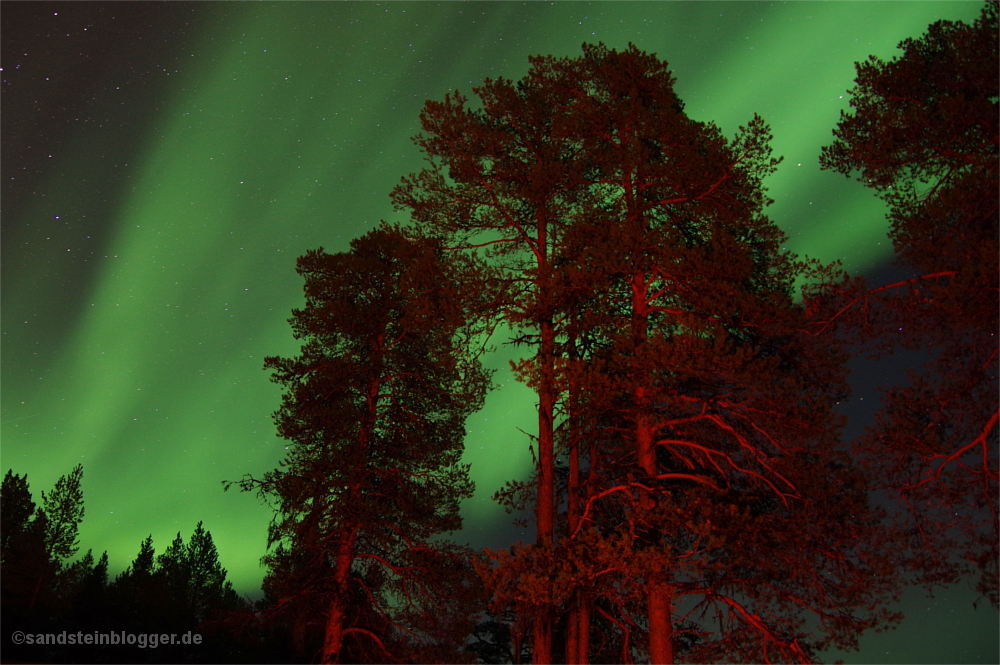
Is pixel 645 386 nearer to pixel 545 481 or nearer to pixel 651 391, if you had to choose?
pixel 651 391

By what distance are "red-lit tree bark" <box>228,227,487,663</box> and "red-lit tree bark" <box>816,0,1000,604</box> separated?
689cm

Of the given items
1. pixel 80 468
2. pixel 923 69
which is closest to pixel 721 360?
pixel 923 69

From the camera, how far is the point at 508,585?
10.1 m

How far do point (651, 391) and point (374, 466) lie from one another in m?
7.03

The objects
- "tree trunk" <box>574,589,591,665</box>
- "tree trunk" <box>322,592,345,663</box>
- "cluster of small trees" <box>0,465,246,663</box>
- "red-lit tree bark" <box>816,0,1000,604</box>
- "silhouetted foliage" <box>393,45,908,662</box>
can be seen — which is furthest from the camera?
"cluster of small trees" <box>0,465,246,663</box>

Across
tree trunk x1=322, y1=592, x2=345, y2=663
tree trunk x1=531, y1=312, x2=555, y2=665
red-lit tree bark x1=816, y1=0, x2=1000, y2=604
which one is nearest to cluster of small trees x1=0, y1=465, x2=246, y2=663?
tree trunk x1=322, y1=592, x2=345, y2=663

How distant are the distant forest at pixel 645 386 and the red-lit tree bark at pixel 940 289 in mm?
38

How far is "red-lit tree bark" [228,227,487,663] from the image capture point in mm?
14117

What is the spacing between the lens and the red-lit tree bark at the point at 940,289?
8.81 meters

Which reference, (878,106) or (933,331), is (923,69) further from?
(933,331)

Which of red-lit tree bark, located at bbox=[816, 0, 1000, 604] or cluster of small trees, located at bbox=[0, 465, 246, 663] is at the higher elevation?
red-lit tree bark, located at bbox=[816, 0, 1000, 604]

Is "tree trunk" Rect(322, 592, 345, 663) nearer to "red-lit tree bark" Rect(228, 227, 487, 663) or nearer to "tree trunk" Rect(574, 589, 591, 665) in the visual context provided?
"red-lit tree bark" Rect(228, 227, 487, 663)

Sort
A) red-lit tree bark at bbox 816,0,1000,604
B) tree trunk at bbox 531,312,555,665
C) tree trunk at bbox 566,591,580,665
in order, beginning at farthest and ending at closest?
tree trunk at bbox 566,591,580,665
tree trunk at bbox 531,312,555,665
red-lit tree bark at bbox 816,0,1000,604

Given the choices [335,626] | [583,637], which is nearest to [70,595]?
A: [335,626]
